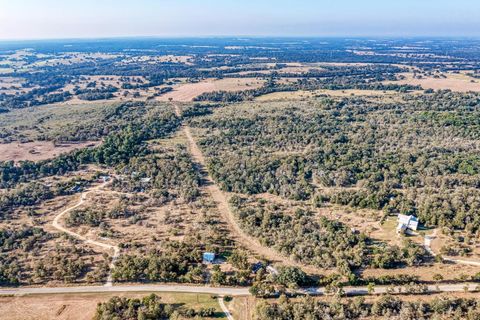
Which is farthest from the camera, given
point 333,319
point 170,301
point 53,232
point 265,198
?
point 265,198

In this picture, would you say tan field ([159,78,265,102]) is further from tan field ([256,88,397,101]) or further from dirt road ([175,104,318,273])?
dirt road ([175,104,318,273])

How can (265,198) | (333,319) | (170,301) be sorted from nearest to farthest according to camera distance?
(333,319) → (170,301) → (265,198)

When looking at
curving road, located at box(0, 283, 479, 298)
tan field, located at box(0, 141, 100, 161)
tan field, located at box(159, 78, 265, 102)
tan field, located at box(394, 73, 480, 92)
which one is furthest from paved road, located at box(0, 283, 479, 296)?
tan field, located at box(394, 73, 480, 92)

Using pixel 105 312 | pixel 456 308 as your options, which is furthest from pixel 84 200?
pixel 456 308

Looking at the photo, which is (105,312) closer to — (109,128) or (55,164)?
(55,164)

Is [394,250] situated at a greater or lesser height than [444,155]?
lesser

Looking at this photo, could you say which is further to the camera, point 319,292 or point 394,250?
point 394,250

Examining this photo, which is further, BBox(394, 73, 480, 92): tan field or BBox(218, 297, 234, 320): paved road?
BBox(394, 73, 480, 92): tan field

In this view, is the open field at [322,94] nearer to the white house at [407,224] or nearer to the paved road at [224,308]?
the white house at [407,224]
